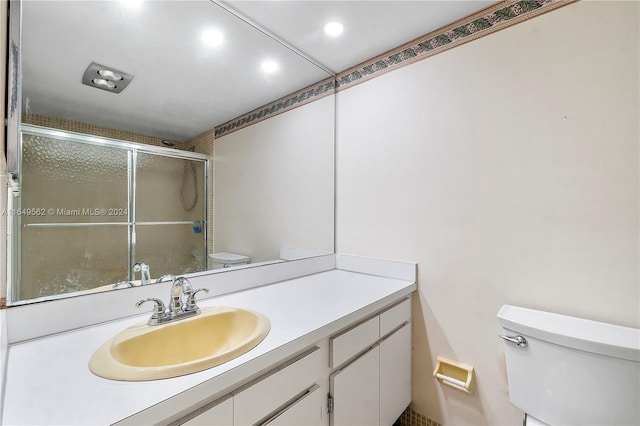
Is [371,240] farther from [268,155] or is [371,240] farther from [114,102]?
[114,102]

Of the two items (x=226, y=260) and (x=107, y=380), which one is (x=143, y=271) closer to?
(x=226, y=260)

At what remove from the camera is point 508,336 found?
1.16m

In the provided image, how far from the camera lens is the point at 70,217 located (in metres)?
1.02

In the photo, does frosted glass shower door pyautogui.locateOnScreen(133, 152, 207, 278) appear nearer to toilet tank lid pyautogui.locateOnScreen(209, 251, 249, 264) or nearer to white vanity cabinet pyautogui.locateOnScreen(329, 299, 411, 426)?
toilet tank lid pyautogui.locateOnScreen(209, 251, 249, 264)

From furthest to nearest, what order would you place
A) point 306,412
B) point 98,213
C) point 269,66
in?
point 269,66 < point 98,213 < point 306,412

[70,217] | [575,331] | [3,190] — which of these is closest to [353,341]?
[575,331]

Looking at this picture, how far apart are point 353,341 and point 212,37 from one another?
159 cm

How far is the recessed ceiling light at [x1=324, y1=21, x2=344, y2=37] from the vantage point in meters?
1.53

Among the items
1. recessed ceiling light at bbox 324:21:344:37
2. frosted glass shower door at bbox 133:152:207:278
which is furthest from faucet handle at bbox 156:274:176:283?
recessed ceiling light at bbox 324:21:344:37

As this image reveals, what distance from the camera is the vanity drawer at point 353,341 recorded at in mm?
1095

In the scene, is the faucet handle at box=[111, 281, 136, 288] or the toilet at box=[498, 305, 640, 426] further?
the faucet handle at box=[111, 281, 136, 288]

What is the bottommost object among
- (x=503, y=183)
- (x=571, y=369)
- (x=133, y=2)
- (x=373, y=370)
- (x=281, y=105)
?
(x=373, y=370)

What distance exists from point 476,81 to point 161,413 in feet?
5.83

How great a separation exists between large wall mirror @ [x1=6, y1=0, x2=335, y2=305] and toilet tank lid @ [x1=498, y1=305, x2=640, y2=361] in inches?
47.5
